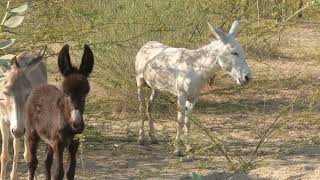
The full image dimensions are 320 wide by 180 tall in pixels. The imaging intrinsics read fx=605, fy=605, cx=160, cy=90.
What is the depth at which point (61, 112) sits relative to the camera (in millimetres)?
5781

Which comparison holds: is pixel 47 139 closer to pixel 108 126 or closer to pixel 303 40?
pixel 108 126

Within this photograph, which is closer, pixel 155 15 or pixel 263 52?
pixel 155 15

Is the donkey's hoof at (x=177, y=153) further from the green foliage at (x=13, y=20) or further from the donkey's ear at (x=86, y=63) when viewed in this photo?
the green foliage at (x=13, y=20)

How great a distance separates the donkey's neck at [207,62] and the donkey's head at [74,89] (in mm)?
2666

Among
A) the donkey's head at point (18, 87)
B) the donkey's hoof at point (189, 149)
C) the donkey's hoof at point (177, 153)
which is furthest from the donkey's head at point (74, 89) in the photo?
the donkey's hoof at point (189, 149)

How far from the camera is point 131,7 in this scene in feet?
32.9

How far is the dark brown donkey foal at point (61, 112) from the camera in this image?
18.0ft

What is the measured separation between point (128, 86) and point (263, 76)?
3.21 metres

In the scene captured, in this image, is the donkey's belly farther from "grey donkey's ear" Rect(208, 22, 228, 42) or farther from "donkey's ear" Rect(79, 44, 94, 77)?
"donkey's ear" Rect(79, 44, 94, 77)

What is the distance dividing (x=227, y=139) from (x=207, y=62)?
1493mm

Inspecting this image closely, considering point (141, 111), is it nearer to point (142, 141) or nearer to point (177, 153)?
point (142, 141)

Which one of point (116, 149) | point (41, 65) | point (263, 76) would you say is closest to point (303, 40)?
point (263, 76)

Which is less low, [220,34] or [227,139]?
[220,34]

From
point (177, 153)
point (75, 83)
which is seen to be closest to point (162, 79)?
point (177, 153)
